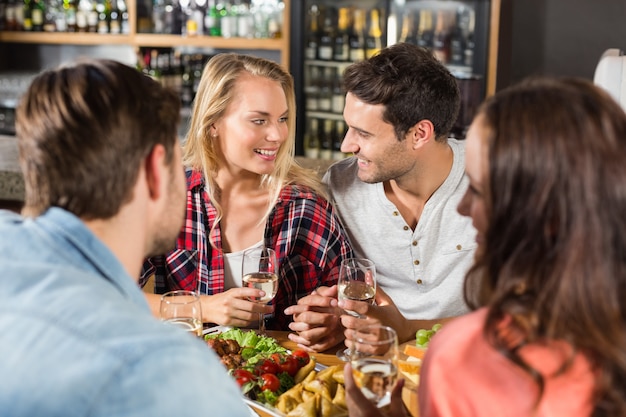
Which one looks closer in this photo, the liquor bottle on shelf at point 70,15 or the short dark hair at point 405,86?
the short dark hair at point 405,86

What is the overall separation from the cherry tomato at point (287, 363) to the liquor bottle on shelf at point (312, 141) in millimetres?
3430

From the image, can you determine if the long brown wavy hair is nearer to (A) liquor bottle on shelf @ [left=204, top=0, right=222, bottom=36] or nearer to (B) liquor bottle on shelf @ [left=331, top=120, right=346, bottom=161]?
(B) liquor bottle on shelf @ [left=331, top=120, right=346, bottom=161]

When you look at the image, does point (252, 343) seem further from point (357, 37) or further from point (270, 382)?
point (357, 37)

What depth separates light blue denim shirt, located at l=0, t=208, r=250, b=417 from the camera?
0.91 meters

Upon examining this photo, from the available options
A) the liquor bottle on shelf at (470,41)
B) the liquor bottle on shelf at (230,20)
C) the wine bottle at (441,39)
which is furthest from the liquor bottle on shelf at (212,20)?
the liquor bottle on shelf at (470,41)

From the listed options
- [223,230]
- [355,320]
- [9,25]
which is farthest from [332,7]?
[355,320]

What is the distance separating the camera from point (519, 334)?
99 centimetres

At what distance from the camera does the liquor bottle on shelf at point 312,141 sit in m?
5.15

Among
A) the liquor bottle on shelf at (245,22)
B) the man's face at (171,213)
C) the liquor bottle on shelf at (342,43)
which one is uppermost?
the liquor bottle on shelf at (245,22)

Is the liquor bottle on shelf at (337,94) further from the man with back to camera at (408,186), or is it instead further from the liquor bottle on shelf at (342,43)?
the man with back to camera at (408,186)

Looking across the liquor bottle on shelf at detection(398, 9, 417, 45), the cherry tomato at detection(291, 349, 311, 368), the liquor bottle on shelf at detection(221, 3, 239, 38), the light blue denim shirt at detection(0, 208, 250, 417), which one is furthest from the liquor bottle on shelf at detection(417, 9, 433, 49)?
the light blue denim shirt at detection(0, 208, 250, 417)

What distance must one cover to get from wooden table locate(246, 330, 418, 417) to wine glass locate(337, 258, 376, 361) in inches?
1.2

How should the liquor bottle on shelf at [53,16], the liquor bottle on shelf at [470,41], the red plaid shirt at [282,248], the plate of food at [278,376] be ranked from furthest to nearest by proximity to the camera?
the liquor bottle on shelf at [53,16], the liquor bottle on shelf at [470,41], the red plaid shirt at [282,248], the plate of food at [278,376]

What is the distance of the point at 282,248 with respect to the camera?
238cm
